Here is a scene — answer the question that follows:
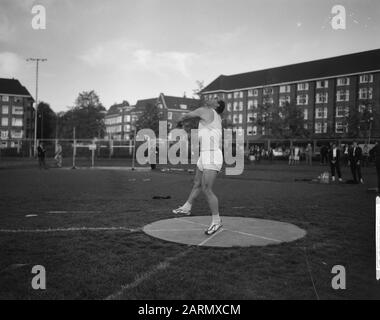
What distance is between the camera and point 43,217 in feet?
26.3

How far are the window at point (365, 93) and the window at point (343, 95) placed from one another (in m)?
2.64

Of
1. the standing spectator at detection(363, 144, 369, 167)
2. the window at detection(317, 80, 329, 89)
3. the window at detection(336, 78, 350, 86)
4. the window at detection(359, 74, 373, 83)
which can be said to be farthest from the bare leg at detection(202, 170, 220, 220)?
the window at detection(317, 80, 329, 89)

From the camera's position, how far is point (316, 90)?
80.8 metres

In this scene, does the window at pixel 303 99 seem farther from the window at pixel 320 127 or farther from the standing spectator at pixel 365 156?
the standing spectator at pixel 365 156

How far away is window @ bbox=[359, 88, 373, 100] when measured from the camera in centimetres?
7038

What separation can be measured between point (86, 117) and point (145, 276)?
100653mm

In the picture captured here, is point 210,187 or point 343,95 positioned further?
point 343,95

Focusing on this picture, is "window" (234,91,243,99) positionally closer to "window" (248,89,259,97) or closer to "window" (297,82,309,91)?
"window" (248,89,259,97)

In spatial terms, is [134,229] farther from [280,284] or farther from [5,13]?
[5,13]

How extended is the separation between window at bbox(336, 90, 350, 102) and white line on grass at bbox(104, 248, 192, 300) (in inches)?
3082

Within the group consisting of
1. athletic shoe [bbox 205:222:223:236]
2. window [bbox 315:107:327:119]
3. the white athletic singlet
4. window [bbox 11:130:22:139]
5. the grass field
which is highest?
window [bbox 315:107:327:119]

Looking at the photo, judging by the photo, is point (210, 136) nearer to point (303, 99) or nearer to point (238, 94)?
point (303, 99)

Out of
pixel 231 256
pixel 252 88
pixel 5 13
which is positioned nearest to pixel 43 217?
pixel 231 256

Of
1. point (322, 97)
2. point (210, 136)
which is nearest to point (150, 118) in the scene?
point (322, 97)
